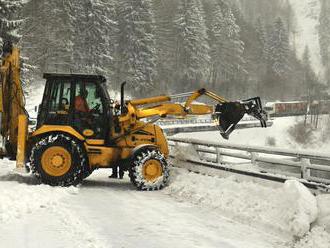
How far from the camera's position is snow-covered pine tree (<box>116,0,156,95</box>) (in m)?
65.5

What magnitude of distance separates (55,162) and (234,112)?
487 centimetres

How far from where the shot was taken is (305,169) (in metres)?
10.6

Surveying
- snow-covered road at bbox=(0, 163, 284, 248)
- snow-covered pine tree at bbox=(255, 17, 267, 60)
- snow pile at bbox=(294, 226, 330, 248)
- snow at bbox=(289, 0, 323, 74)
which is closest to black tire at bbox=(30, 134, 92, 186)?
snow-covered road at bbox=(0, 163, 284, 248)

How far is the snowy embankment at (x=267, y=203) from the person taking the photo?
8.54 metres

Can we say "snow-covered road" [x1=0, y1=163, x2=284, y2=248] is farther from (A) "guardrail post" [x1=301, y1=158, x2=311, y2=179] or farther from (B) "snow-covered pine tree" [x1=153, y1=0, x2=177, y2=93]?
(B) "snow-covered pine tree" [x1=153, y1=0, x2=177, y2=93]

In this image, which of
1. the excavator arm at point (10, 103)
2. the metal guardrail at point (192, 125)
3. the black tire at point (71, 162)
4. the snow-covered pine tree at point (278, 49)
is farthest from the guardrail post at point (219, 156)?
the snow-covered pine tree at point (278, 49)

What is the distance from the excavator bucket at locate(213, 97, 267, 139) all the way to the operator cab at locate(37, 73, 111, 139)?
10.0 feet

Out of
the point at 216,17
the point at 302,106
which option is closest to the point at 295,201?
the point at 302,106

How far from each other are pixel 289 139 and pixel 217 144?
51544 mm

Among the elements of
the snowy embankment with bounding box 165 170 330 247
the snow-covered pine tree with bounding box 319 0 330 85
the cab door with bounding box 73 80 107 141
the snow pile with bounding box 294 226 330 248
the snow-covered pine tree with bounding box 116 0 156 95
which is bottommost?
the snow pile with bounding box 294 226 330 248

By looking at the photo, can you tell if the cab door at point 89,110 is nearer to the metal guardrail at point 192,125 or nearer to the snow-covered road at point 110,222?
the snow-covered road at point 110,222

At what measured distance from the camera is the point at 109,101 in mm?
13602

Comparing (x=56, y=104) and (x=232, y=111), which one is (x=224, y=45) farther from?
(x=56, y=104)

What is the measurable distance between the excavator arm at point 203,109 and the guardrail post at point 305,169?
3085 mm
